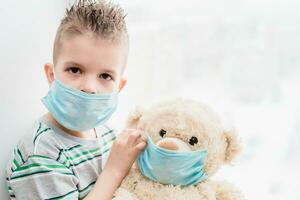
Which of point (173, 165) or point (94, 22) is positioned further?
point (94, 22)

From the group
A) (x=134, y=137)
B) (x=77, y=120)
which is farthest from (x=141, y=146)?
(x=77, y=120)

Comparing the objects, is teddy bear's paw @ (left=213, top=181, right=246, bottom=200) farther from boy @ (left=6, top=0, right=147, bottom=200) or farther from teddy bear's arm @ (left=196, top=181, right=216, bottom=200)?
boy @ (left=6, top=0, right=147, bottom=200)

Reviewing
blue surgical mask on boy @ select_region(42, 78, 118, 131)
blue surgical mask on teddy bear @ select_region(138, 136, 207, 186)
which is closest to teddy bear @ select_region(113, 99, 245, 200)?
blue surgical mask on teddy bear @ select_region(138, 136, 207, 186)

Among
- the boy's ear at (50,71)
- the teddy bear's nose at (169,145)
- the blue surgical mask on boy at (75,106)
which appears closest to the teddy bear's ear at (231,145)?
the teddy bear's nose at (169,145)

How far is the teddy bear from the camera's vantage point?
0.89 m

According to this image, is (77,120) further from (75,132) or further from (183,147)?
(183,147)

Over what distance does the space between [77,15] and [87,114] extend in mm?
245

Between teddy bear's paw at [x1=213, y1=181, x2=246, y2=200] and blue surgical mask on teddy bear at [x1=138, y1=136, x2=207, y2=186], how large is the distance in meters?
0.11

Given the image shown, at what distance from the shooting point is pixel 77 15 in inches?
39.4

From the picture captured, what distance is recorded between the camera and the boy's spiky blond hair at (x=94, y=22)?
0.98 metres

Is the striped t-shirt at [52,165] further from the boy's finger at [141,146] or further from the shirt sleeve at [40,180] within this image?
the boy's finger at [141,146]

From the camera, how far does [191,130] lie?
2.96 ft

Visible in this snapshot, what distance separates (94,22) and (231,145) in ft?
1.43

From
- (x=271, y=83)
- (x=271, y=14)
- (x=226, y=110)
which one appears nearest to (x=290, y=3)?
(x=271, y=14)
